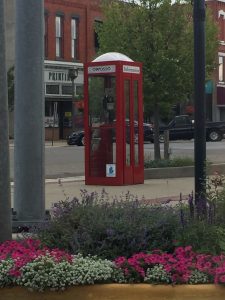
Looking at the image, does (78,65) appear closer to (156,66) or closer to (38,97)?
(156,66)

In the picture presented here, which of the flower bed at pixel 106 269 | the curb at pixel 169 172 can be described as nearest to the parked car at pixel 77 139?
the curb at pixel 169 172

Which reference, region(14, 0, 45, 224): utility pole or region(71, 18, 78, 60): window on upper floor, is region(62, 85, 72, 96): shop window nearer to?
region(71, 18, 78, 60): window on upper floor

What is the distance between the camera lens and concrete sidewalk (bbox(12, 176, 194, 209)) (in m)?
12.1

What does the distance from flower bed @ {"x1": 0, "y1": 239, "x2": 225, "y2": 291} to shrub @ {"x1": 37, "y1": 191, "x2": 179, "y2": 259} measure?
24cm

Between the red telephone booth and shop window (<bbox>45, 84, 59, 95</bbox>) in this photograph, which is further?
shop window (<bbox>45, 84, 59, 95</bbox>)

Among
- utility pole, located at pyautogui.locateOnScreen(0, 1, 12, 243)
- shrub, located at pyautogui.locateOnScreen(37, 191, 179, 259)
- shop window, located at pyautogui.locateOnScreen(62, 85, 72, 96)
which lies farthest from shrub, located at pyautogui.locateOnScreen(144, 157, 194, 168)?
shop window, located at pyautogui.locateOnScreen(62, 85, 72, 96)

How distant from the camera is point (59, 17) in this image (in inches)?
1740

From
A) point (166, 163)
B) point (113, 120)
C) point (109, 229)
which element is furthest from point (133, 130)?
point (109, 229)

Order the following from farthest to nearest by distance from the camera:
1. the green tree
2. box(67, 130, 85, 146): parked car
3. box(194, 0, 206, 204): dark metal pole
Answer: box(67, 130, 85, 146): parked car → the green tree → box(194, 0, 206, 204): dark metal pole

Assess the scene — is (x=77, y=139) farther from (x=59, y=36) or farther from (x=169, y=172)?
(x=169, y=172)

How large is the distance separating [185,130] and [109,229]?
33377 millimetres

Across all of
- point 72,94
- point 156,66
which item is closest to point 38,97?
point 156,66

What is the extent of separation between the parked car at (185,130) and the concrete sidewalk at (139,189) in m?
22.1

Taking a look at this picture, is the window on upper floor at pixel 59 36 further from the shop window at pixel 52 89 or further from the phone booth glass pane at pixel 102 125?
the phone booth glass pane at pixel 102 125
